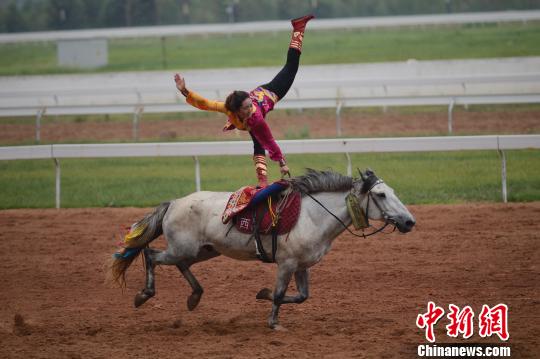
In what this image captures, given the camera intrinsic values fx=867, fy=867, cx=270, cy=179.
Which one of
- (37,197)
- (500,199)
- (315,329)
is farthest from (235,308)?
(37,197)

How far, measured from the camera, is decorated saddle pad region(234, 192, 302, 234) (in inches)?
362

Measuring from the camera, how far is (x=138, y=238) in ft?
32.6

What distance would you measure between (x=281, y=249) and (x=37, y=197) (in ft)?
32.4

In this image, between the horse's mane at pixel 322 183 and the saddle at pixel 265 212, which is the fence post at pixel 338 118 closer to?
the horse's mane at pixel 322 183

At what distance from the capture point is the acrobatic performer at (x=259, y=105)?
9.05 metres

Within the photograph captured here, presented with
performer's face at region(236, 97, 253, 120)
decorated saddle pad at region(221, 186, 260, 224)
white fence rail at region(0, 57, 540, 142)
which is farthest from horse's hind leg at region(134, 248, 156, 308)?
white fence rail at region(0, 57, 540, 142)

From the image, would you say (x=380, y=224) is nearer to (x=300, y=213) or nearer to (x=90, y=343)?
(x=300, y=213)

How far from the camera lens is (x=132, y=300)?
10664mm

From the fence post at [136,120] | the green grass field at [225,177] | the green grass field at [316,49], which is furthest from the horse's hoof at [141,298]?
the green grass field at [316,49]

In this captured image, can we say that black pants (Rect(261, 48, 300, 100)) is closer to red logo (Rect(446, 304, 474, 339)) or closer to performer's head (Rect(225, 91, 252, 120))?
performer's head (Rect(225, 91, 252, 120))

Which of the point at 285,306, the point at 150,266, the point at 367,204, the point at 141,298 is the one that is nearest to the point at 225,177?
the point at 285,306

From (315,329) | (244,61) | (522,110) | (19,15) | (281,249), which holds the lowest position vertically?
(315,329)

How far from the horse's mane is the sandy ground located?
12604 millimetres

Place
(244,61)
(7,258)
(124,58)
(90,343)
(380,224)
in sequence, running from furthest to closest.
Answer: (124,58) < (244,61) < (380,224) < (7,258) < (90,343)
